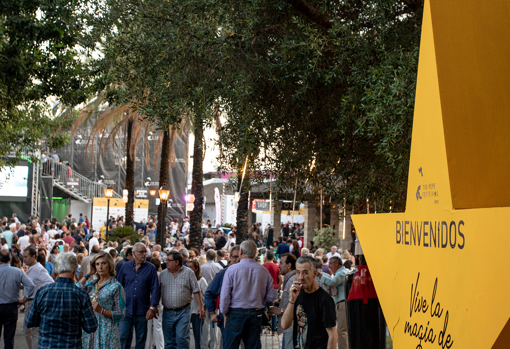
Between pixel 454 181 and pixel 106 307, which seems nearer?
pixel 454 181

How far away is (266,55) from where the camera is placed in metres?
6.46

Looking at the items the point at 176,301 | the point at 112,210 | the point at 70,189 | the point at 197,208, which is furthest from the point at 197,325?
the point at 70,189

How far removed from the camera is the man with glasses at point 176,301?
7.58 metres

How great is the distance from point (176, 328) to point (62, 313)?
9.16ft

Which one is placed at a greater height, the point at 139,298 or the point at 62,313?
the point at 62,313

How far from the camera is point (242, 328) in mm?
6496

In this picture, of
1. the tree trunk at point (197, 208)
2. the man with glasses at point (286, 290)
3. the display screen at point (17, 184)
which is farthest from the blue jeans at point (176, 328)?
the display screen at point (17, 184)

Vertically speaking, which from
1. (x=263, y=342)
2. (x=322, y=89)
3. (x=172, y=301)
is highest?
(x=322, y=89)

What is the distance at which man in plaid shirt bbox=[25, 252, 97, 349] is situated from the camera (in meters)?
5.06

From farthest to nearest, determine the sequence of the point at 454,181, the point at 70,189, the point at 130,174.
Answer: the point at 70,189, the point at 130,174, the point at 454,181

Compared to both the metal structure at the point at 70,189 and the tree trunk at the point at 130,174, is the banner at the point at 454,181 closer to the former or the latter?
the tree trunk at the point at 130,174

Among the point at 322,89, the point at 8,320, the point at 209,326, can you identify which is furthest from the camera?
the point at 209,326

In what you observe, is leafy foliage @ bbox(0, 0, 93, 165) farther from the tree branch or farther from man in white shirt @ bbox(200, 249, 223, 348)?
man in white shirt @ bbox(200, 249, 223, 348)

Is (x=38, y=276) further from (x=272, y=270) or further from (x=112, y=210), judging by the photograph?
(x=112, y=210)
